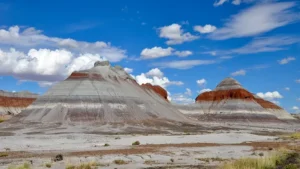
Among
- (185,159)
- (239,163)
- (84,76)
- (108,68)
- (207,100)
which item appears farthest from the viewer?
(207,100)

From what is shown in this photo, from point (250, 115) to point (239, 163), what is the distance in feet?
418

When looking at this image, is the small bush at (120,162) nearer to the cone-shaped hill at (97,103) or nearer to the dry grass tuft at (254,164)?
the dry grass tuft at (254,164)

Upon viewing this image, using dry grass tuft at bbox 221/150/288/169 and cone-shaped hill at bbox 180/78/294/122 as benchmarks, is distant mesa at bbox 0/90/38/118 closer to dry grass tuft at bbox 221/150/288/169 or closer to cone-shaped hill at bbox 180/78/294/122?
cone-shaped hill at bbox 180/78/294/122

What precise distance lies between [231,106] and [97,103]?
6724cm

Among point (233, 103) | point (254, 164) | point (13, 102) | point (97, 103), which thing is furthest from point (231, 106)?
point (254, 164)

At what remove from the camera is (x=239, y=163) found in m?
21.8

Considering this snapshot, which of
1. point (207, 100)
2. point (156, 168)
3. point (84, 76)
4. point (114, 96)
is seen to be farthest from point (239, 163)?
point (207, 100)

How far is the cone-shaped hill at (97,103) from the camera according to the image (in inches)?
3863

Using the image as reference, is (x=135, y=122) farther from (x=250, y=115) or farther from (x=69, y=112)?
(x=250, y=115)

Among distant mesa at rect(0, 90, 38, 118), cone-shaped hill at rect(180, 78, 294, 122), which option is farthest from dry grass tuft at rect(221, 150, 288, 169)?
distant mesa at rect(0, 90, 38, 118)

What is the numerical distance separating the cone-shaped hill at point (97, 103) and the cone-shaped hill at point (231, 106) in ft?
112

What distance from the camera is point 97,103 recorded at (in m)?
105

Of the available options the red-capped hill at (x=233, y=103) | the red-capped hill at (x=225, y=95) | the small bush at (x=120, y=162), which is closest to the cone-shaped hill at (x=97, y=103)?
the red-capped hill at (x=233, y=103)

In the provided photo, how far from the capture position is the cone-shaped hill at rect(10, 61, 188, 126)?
98.1m
